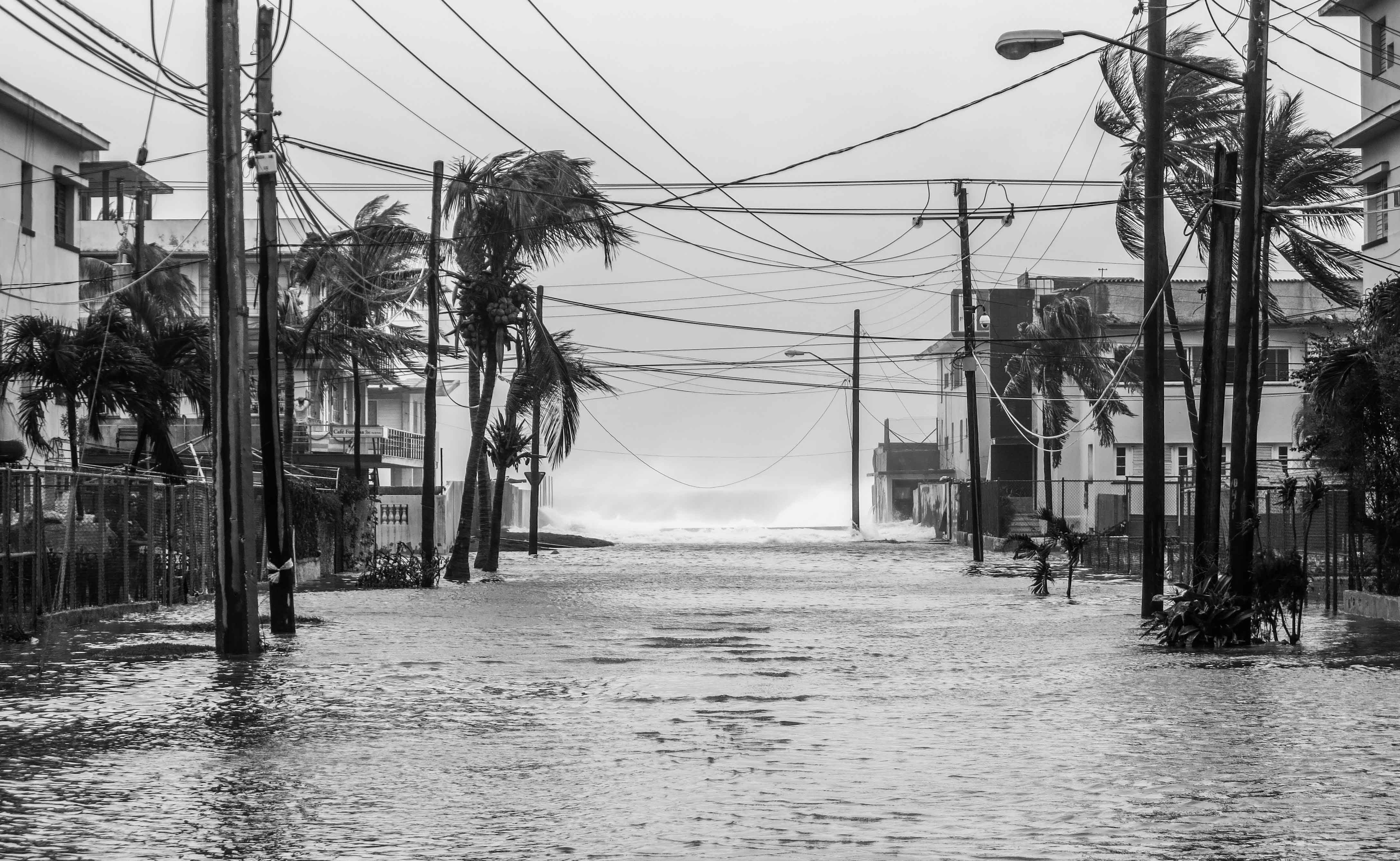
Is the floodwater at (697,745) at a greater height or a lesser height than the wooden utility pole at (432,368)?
lesser

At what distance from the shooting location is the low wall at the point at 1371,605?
72.7ft

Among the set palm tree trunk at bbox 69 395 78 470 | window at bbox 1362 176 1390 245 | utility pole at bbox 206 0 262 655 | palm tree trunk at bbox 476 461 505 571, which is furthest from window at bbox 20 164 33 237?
window at bbox 1362 176 1390 245

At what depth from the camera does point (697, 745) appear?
10883 millimetres

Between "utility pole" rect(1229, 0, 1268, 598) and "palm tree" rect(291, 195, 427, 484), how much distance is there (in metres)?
16.1

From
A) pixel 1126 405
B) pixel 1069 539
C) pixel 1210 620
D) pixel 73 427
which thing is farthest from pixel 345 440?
pixel 1210 620

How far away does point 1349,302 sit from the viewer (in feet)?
103

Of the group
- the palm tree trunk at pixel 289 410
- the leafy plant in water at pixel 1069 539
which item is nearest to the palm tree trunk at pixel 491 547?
the palm tree trunk at pixel 289 410

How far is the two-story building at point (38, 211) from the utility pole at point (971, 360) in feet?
74.7

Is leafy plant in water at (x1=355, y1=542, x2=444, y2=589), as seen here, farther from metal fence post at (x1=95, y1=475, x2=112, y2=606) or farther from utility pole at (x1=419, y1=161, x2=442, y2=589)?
metal fence post at (x1=95, y1=475, x2=112, y2=606)

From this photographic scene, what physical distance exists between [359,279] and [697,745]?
23.2 m

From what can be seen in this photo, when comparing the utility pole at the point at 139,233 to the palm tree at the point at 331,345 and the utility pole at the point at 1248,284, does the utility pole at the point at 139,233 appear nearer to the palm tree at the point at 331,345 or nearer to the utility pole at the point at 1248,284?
the palm tree at the point at 331,345

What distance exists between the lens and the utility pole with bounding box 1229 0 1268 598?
63.2 ft

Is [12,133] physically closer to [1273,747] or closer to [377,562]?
[377,562]

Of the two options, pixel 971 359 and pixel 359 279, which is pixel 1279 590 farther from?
pixel 971 359
